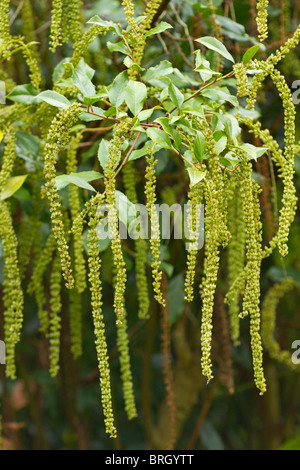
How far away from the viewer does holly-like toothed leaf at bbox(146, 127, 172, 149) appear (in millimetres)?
683

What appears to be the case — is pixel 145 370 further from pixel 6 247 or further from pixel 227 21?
pixel 227 21

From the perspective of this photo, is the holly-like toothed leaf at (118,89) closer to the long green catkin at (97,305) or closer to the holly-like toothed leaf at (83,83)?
the holly-like toothed leaf at (83,83)

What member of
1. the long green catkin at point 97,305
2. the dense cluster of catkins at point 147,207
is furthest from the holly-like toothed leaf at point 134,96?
the long green catkin at point 97,305

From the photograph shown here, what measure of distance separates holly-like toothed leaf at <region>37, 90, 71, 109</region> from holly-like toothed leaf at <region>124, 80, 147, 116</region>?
8 centimetres

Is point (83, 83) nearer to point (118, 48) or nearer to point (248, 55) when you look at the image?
point (118, 48)

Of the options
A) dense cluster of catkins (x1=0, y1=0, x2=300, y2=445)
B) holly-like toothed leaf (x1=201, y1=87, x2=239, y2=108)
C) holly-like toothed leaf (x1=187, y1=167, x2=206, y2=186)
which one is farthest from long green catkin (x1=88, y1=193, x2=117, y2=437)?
holly-like toothed leaf (x1=201, y1=87, x2=239, y2=108)

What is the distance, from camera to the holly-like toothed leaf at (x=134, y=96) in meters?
0.71

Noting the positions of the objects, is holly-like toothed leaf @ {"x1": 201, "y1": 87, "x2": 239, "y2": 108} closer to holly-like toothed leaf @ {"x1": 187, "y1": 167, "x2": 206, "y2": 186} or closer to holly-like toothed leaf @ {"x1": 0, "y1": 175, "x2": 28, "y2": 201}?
holly-like toothed leaf @ {"x1": 187, "y1": 167, "x2": 206, "y2": 186}

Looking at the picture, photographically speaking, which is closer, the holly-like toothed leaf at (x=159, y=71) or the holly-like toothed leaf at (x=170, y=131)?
the holly-like toothed leaf at (x=170, y=131)

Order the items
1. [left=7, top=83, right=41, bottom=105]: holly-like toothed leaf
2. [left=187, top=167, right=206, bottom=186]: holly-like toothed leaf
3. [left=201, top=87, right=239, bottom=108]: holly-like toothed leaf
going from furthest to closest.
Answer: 1. [left=7, top=83, right=41, bottom=105]: holly-like toothed leaf
2. [left=201, top=87, right=239, bottom=108]: holly-like toothed leaf
3. [left=187, top=167, right=206, bottom=186]: holly-like toothed leaf

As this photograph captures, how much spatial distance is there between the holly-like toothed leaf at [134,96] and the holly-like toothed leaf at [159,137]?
0.13 feet

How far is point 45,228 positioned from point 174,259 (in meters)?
0.47

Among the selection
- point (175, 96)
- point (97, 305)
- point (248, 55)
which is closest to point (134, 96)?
point (175, 96)
